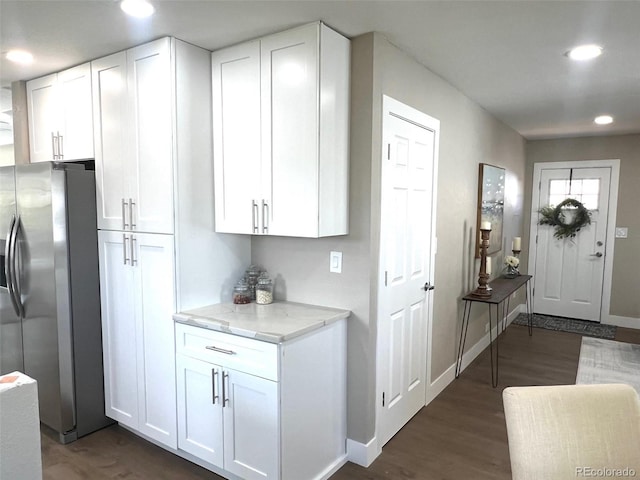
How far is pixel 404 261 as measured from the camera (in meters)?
2.78

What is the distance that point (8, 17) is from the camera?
2.09 meters

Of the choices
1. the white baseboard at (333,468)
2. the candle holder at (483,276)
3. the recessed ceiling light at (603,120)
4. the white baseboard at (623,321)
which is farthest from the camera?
the white baseboard at (623,321)

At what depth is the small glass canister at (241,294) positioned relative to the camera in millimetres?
2621

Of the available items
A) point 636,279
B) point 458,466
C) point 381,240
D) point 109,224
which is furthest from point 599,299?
point 109,224

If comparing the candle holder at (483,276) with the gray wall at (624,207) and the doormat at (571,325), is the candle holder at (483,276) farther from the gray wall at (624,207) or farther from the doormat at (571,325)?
the gray wall at (624,207)

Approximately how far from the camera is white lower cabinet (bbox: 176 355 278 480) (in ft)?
6.74

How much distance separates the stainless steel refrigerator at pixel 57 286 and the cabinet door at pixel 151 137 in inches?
16.1

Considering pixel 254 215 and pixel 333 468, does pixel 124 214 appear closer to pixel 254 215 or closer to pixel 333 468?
pixel 254 215

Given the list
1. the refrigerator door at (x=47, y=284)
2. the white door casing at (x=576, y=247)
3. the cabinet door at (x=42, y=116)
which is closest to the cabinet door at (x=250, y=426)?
the refrigerator door at (x=47, y=284)

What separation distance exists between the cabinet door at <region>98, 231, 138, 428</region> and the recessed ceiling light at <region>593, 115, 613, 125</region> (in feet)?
14.6

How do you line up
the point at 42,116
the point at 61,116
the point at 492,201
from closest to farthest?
the point at 61,116 → the point at 42,116 → the point at 492,201

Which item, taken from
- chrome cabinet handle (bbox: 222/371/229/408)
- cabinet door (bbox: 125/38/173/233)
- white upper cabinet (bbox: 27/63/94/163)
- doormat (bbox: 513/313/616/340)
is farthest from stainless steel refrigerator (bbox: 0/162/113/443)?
doormat (bbox: 513/313/616/340)

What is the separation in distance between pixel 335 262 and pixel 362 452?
1.09m

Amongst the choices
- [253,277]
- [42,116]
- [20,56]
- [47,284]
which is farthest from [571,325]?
[20,56]
